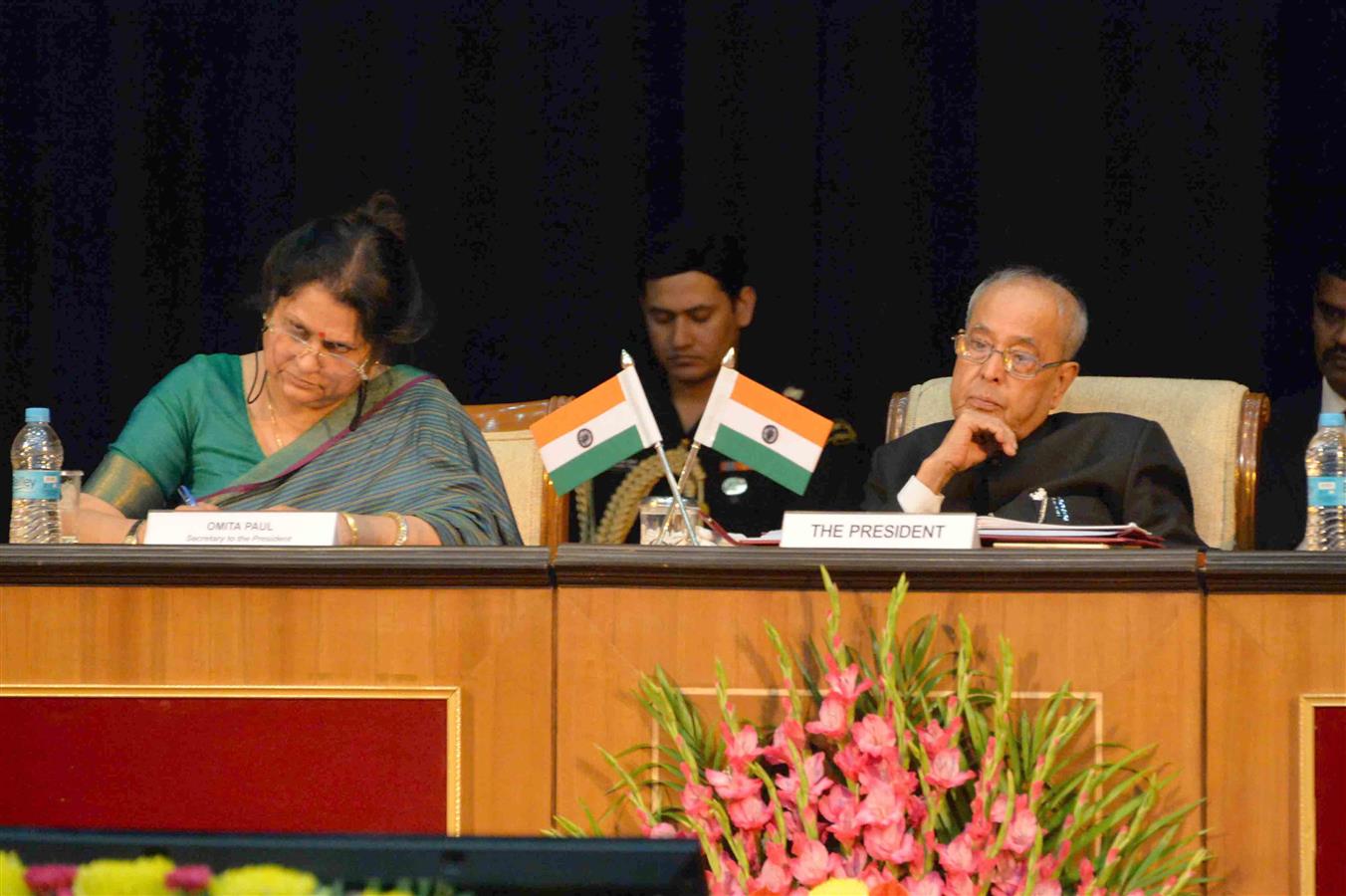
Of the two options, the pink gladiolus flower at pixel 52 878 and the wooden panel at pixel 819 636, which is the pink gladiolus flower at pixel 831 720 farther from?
the pink gladiolus flower at pixel 52 878

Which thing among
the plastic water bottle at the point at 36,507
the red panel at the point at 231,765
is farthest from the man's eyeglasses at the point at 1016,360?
the plastic water bottle at the point at 36,507

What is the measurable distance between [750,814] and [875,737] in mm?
127

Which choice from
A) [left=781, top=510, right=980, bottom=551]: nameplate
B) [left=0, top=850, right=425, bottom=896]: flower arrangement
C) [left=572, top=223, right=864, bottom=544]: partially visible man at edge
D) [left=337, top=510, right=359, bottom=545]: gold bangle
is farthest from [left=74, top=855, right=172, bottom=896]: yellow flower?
[left=572, top=223, right=864, bottom=544]: partially visible man at edge

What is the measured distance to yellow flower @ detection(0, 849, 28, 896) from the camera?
2.03 ft

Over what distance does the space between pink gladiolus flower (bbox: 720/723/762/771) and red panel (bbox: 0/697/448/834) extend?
1.11 ft

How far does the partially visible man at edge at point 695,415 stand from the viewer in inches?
120

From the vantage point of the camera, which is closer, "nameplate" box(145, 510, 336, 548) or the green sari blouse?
"nameplate" box(145, 510, 336, 548)

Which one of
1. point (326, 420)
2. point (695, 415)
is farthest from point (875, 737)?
point (695, 415)

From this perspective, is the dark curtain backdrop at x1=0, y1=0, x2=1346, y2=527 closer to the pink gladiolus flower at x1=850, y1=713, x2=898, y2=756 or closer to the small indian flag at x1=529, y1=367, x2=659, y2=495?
the small indian flag at x1=529, y1=367, x2=659, y2=495

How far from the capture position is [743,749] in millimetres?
1477

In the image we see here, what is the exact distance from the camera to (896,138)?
3.31 meters

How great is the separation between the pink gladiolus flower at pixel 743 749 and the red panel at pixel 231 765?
339 millimetres

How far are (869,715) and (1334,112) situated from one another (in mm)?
2206

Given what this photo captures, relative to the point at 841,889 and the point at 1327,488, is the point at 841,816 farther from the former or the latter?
the point at 1327,488
